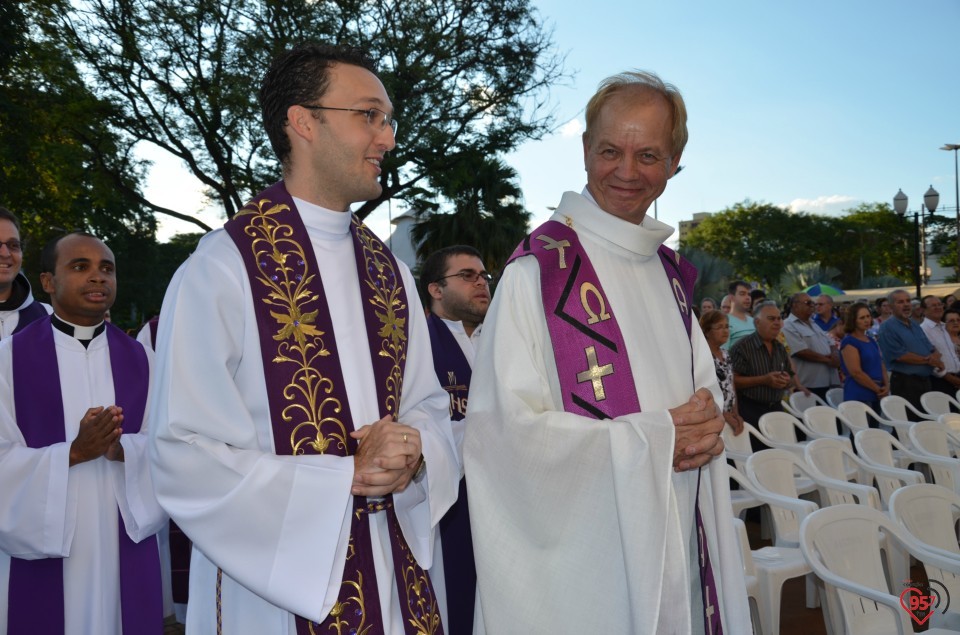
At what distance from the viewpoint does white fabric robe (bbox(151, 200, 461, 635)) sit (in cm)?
183

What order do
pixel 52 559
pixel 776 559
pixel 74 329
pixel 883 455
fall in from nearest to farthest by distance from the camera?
pixel 52 559, pixel 74 329, pixel 776 559, pixel 883 455

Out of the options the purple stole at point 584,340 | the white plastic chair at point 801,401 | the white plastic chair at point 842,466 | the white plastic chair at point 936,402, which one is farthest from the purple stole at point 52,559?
the white plastic chair at point 936,402

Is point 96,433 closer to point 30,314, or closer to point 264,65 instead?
point 30,314

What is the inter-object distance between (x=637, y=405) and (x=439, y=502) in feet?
2.05

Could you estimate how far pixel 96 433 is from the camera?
289 centimetres

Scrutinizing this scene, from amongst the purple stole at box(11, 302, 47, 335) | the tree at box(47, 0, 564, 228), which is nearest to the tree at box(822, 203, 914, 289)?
the tree at box(47, 0, 564, 228)

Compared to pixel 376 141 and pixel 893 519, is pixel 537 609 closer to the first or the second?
pixel 376 141

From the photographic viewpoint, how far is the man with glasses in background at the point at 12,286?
3.72m

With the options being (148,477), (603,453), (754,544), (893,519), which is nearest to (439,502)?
(603,453)

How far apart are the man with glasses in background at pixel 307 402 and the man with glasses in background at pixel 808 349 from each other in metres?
7.86

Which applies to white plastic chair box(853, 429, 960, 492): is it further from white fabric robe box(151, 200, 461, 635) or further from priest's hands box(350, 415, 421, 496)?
priest's hands box(350, 415, 421, 496)

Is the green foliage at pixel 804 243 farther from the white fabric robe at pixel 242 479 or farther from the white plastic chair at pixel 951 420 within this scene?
the white fabric robe at pixel 242 479

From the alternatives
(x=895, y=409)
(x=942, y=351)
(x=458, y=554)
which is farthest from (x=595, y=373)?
(x=942, y=351)

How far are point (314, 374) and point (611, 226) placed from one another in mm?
1012
